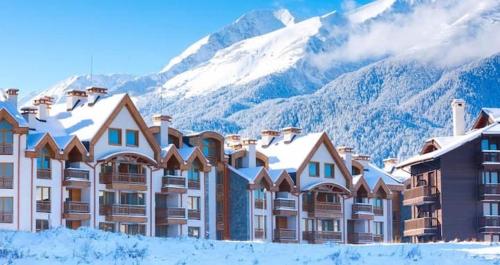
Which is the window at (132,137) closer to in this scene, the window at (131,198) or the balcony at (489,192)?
the window at (131,198)

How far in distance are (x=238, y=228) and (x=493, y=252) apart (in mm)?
50071

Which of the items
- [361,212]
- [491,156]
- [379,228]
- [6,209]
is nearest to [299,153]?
[361,212]

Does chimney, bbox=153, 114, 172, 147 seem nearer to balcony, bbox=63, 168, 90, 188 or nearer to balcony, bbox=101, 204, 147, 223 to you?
balcony, bbox=101, 204, 147, 223

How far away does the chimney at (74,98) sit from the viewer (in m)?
79.5

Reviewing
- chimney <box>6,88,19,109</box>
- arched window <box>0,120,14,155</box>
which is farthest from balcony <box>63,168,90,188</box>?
chimney <box>6,88,19,109</box>

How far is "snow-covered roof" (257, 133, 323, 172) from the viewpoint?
8712 cm

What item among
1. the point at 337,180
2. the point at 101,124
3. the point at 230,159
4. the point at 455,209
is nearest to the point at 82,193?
the point at 101,124

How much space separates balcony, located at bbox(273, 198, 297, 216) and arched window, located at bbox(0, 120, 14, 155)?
22.9 metres

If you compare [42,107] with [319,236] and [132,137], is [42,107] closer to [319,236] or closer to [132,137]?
[132,137]

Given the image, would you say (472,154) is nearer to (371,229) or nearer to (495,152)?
(495,152)

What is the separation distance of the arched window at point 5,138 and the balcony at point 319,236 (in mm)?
26127

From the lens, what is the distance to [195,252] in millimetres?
33781

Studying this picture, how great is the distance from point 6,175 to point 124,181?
8506mm

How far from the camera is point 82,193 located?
2886 inches
